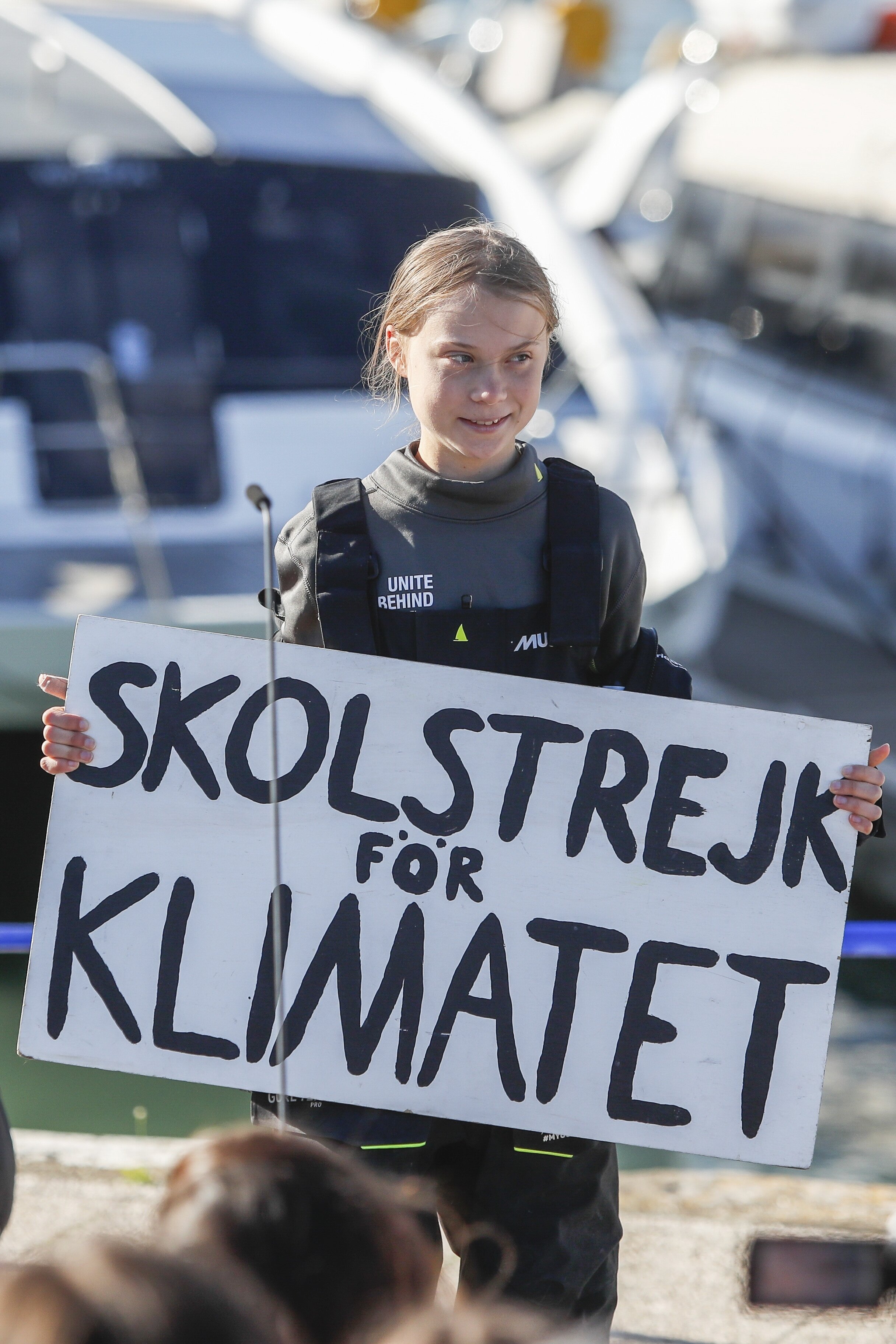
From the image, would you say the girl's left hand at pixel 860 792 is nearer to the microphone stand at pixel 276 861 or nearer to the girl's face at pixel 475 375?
the girl's face at pixel 475 375

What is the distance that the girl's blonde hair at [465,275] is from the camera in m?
2.15

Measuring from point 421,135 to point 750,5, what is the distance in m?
5.01

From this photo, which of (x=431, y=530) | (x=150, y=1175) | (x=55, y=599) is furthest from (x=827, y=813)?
(x=55, y=599)

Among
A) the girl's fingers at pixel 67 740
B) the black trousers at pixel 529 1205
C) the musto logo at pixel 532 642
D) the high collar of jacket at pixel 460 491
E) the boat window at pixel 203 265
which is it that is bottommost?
the black trousers at pixel 529 1205

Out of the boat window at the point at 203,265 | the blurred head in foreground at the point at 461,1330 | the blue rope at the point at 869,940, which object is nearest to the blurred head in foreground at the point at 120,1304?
the blurred head in foreground at the point at 461,1330

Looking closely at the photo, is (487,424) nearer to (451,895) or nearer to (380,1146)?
(451,895)

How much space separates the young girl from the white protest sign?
0.16 feet

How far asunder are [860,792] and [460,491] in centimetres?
72

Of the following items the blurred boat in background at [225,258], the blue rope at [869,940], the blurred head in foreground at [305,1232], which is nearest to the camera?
the blurred head in foreground at [305,1232]

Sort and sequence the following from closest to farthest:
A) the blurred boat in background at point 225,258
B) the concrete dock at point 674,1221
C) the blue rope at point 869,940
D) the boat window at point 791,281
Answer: the blue rope at point 869,940
the concrete dock at point 674,1221
the blurred boat in background at point 225,258
the boat window at point 791,281

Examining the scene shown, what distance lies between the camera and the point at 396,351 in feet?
7.47

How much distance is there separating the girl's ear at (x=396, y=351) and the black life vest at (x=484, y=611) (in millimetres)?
175

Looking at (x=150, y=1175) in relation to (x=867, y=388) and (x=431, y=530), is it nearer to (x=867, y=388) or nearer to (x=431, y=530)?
(x=431, y=530)

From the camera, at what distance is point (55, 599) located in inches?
251
